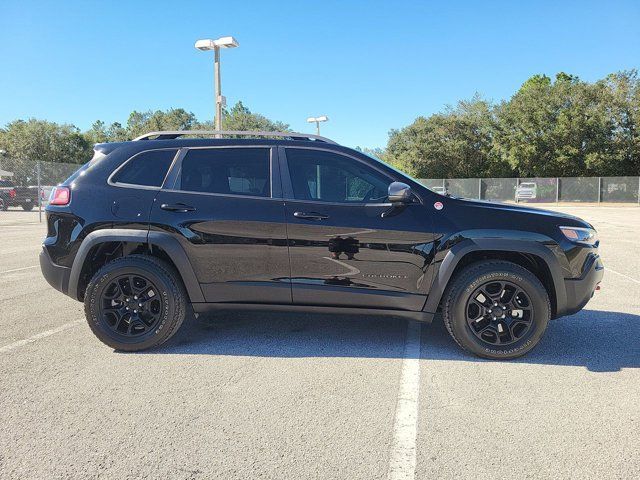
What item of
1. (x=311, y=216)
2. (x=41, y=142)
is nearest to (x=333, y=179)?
(x=311, y=216)

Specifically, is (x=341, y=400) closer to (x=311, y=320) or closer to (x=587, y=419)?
(x=587, y=419)

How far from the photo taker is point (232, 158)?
13.3ft

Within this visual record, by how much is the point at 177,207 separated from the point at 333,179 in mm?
1349

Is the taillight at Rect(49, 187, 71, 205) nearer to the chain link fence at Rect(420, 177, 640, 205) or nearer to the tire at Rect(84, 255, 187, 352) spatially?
the tire at Rect(84, 255, 187, 352)

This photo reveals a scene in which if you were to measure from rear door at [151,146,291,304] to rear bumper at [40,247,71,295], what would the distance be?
0.91 m

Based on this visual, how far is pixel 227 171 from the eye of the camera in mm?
4035

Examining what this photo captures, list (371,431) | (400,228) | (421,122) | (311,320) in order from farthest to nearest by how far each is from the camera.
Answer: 1. (421,122)
2. (311,320)
3. (400,228)
4. (371,431)

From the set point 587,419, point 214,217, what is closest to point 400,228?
point 214,217

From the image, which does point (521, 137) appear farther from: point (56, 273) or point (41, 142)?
point (41, 142)

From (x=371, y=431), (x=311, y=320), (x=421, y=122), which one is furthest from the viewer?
(x=421, y=122)

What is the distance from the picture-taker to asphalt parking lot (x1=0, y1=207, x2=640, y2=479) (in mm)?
2381

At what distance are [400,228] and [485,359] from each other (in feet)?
4.25

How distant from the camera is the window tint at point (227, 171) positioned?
3.98 metres

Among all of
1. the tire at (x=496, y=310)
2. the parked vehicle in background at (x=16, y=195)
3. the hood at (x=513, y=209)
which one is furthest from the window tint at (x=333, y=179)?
the parked vehicle in background at (x=16, y=195)
